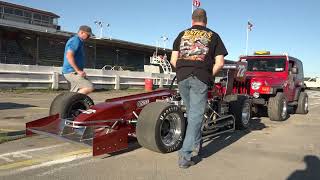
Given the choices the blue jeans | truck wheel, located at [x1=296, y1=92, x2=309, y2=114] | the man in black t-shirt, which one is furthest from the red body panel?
the blue jeans

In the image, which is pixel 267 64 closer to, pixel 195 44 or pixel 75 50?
pixel 75 50

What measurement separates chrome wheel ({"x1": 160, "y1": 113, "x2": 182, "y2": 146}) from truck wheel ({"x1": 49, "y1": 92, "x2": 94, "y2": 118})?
1729mm

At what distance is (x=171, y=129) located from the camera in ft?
21.4

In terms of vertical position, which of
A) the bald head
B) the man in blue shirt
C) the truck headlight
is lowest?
the truck headlight

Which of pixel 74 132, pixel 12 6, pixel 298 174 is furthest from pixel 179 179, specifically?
pixel 12 6

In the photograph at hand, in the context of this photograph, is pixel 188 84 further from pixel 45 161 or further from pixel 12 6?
pixel 12 6

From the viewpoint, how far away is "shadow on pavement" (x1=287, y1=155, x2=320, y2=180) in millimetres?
5348

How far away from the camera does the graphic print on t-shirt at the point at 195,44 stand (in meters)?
5.59

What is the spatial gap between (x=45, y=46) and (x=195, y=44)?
112 feet

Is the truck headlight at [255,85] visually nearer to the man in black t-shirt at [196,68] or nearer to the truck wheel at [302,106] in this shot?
the truck wheel at [302,106]

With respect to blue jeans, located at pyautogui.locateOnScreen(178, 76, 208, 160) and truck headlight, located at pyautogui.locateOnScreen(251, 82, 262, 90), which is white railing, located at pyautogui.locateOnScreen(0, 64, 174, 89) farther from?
blue jeans, located at pyautogui.locateOnScreen(178, 76, 208, 160)

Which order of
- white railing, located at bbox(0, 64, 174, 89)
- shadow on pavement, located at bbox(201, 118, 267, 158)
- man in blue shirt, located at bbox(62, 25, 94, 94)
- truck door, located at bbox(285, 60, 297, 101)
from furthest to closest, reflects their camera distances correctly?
white railing, located at bbox(0, 64, 174, 89), truck door, located at bbox(285, 60, 297, 101), man in blue shirt, located at bbox(62, 25, 94, 94), shadow on pavement, located at bbox(201, 118, 267, 158)

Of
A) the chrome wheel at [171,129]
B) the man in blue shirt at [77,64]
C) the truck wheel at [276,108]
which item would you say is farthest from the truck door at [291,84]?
the chrome wheel at [171,129]

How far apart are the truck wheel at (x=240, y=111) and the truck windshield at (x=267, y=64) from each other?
4.04 metres
